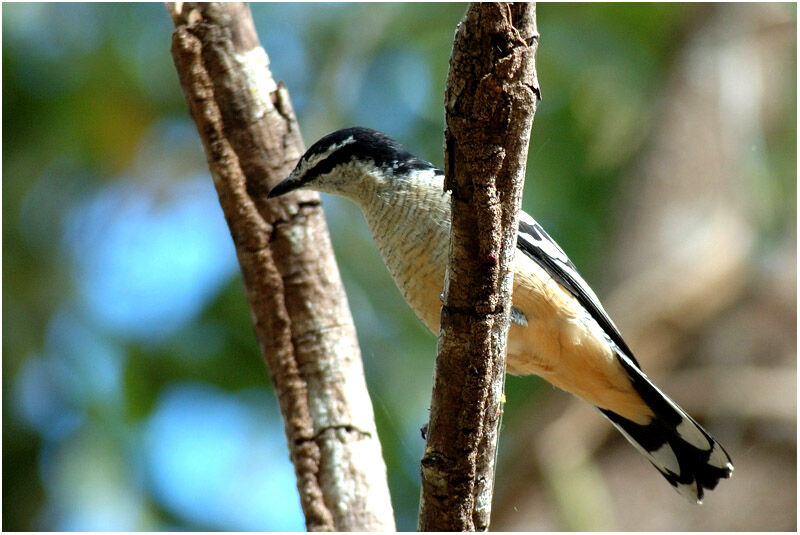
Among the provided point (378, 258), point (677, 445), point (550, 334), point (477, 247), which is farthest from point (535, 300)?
point (378, 258)

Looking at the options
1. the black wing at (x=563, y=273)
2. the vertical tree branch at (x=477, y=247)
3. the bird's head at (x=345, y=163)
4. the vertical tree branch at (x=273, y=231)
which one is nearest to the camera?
the vertical tree branch at (x=477, y=247)

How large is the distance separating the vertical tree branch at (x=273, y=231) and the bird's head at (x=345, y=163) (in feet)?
0.44

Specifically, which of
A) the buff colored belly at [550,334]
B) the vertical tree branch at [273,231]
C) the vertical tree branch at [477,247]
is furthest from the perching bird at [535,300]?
the vertical tree branch at [477,247]

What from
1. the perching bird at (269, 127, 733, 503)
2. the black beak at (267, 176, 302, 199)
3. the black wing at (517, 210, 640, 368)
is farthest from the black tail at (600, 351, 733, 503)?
the black beak at (267, 176, 302, 199)

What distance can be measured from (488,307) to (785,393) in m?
4.31

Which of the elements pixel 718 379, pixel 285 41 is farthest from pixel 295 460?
pixel 285 41

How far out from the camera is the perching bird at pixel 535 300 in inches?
146

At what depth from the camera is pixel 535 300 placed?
375 cm

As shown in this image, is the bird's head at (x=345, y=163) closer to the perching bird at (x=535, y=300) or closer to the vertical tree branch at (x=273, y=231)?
the perching bird at (x=535, y=300)

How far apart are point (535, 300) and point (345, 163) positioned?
1160 millimetres

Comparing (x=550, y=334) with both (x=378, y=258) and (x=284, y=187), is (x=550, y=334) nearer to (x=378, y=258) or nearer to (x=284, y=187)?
(x=284, y=187)

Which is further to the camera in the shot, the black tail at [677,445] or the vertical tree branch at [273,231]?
the vertical tree branch at [273,231]

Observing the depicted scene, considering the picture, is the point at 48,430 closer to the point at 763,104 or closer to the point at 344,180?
the point at 344,180

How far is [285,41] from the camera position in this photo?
8.21m
